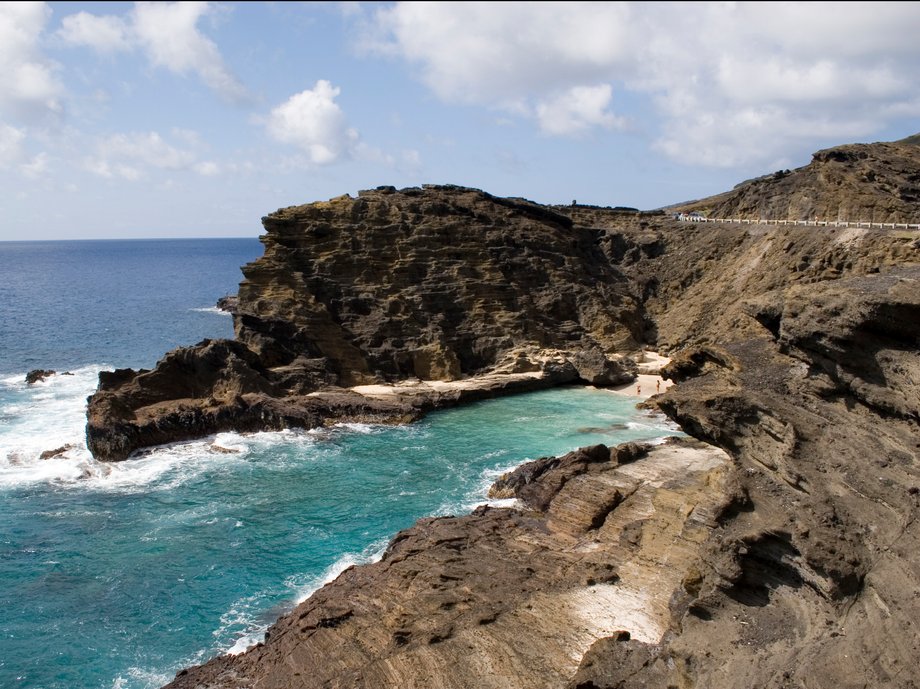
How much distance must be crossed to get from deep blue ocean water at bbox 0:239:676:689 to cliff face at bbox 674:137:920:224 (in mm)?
23212

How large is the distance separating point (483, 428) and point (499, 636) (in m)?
22.5

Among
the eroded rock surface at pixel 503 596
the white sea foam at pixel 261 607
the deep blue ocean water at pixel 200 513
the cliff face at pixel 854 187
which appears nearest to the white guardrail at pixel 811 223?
the cliff face at pixel 854 187

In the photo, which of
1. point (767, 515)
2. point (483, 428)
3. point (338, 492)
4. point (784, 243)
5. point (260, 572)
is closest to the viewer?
point (767, 515)

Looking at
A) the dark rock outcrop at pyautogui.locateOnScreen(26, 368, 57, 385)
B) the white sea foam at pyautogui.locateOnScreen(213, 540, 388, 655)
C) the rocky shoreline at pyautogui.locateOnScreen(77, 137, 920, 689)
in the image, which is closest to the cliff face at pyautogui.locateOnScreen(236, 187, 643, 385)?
the rocky shoreline at pyautogui.locateOnScreen(77, 137, 920, 689)

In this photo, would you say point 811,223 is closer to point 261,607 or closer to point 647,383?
point 647,383

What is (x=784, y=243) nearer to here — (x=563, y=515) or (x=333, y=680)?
(x=563, y=515)

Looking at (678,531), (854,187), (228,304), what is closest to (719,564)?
(678,531)

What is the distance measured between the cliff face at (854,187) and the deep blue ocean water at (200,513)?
23.2 meters

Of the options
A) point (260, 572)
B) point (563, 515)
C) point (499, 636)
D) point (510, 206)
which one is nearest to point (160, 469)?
point (260, 572)

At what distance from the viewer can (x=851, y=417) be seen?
16.6m

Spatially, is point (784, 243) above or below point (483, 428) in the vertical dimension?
above

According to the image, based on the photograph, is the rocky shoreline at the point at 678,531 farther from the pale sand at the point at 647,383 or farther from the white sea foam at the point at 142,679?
the pale sand at the point at 647,383

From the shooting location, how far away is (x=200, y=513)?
93.5 ft

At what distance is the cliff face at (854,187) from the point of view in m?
48.9
